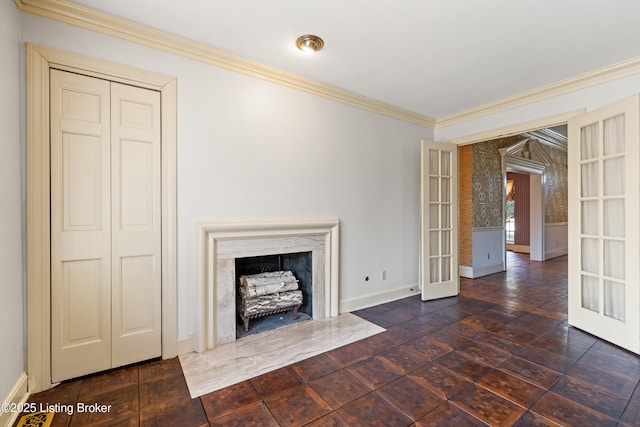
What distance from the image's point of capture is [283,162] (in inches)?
114

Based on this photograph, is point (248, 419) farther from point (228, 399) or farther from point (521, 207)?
point (521, 207)

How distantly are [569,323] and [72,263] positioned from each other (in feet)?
15.0

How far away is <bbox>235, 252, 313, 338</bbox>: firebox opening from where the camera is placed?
116 inches

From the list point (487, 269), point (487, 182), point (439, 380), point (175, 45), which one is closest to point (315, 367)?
point (439, 380)

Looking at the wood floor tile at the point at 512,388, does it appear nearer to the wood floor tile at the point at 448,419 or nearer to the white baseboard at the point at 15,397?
the wood floor tile at the point at 448,419

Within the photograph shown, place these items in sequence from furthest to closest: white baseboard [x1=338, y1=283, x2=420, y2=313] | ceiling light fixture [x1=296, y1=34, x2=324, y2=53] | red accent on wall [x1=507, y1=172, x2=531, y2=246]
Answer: red accent on wall [x1=507, y1=172, x2=531, y2=246] < white baseboard [x1=338, y1=283, x2=420, y2=313] < ceiling light fixture [x1=296, y1=34, x2=324, y2=53]

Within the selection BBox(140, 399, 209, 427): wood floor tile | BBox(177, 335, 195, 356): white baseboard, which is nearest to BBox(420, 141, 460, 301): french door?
BBox(177, 335, 195, 356): white baseboard

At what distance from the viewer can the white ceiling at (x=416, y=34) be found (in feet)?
6.38

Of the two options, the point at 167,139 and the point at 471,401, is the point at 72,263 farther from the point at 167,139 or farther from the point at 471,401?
the point at 471,401

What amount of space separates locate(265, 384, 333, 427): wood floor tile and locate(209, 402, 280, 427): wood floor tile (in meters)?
0.04

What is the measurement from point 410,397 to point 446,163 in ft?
10.5

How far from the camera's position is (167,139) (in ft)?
7.48

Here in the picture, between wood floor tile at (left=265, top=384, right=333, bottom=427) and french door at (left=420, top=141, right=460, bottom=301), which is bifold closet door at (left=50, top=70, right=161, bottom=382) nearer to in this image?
wood floor tile at (left=265, top=384, right=333, bottom=427)

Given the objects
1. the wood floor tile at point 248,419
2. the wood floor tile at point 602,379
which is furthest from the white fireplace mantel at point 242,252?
the wood floor tile at point 602,379
